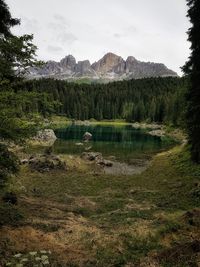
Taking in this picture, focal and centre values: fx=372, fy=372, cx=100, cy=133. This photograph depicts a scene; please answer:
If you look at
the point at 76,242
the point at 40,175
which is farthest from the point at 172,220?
the point at 40,175

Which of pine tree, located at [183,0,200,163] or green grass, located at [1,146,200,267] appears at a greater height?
pine tree, located at [183,0,200,163]

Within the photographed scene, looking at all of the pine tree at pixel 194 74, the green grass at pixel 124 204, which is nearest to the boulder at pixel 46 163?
the green grass at pixel 124 204

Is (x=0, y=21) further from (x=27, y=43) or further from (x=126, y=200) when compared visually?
(x=126, y=200)

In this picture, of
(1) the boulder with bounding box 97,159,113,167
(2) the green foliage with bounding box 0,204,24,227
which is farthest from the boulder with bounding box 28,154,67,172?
(2) the green foliage with bounding box 0,204,24,227

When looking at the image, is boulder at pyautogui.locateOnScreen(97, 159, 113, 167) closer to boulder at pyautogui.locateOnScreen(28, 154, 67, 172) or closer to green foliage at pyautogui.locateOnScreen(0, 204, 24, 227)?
boulder at pyautogui.locateOnScreen(28, 154, 67, 172)

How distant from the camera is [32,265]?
14969 mm

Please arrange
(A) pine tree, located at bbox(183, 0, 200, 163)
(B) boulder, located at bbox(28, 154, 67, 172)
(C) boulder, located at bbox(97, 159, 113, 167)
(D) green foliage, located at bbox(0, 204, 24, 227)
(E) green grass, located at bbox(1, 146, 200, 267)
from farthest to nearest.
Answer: (C) boulder, located at bbox(97, 159, 113, 167), (B) boulder, located at bbox(28, 154, 67, 172), (A) pine tree, located at bbox(183, 0, 200, 163), (D) green foliage, located at bbox(0, 204, 24, 227), (E) green grass, located at bbox(1, 146, 200, 267)

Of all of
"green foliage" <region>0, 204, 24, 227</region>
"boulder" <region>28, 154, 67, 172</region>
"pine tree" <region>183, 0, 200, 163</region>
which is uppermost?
"pine tree" <region>183, 0, 200, 163</region>

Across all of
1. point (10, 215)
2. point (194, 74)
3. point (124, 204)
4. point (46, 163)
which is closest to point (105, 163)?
point (46, 163)

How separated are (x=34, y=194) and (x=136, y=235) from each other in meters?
14.9

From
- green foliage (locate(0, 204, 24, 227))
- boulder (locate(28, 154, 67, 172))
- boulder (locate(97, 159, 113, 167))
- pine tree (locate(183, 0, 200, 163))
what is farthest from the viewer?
boulder (locate(97, 159, 113, 167))

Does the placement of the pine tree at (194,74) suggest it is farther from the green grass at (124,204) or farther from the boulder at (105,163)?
the boulder at (105,163)

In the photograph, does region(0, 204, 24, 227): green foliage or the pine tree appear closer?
region(0, 204, 24, 227): green foliage

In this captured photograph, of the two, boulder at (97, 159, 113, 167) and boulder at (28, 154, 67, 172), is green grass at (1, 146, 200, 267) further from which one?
boulder at (97, 159, 113, 167)
